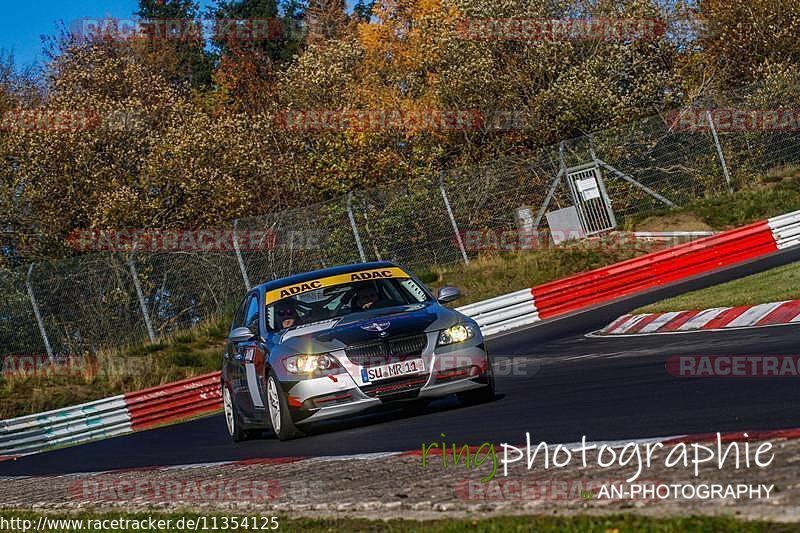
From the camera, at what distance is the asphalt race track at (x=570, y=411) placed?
296 inches

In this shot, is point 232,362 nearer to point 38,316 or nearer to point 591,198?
point 38,316

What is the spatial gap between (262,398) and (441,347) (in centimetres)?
186

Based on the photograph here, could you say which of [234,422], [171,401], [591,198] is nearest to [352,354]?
[234,422]

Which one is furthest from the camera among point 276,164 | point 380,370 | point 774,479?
point 276,164

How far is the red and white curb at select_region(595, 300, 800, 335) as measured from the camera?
43.8 ft

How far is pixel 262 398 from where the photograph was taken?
11.1 metres

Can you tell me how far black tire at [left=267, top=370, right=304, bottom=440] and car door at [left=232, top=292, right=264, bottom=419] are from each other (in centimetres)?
30

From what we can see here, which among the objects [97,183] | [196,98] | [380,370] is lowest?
[380,370]

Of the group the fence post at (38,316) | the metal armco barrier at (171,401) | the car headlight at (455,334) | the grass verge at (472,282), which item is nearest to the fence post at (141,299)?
the grass verge at (472,282)

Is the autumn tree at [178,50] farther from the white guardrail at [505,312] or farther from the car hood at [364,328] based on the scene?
the car hood at [364,328]

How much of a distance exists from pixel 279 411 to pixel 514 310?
12589 millimetres

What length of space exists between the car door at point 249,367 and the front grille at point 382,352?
1222 mm

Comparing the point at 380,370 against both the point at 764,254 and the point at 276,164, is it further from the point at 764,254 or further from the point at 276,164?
the point at 276,164

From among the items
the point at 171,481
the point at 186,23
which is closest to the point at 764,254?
the point at 171,481
